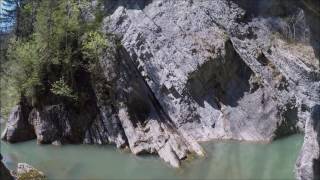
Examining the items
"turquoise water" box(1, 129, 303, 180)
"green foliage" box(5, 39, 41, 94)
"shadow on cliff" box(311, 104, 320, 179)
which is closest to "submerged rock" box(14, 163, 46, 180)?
"turquoise water" box(1, 129, 303, 180)

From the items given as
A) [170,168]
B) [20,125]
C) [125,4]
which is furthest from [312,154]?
[125,4]

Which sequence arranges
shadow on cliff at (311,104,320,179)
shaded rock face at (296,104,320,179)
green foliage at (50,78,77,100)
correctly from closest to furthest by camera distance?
shadow on cliff at (311,104,320,179) → shaded rock face at (296,104,320,179) → green foliage at (50,78,77,100)

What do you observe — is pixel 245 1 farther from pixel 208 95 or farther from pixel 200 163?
pixel 200 163

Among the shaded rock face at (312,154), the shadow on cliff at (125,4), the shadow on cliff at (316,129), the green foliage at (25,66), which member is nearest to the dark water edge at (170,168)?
the green foliage at (25,66)

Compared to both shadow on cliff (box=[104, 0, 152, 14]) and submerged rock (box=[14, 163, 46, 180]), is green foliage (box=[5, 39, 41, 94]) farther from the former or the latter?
submerged rock (box=[14, 163, 46, 180])

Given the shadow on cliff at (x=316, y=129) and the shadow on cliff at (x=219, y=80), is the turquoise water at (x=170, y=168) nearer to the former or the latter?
the shadow on cliff at (x=219, y=80)

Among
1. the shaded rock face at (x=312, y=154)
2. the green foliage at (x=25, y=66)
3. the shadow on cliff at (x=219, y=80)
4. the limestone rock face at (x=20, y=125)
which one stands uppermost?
the shaded rock face at (x=312, y=154)

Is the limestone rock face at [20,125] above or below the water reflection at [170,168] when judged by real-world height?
below
